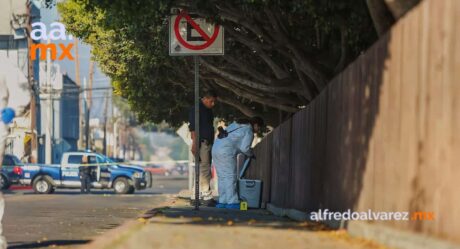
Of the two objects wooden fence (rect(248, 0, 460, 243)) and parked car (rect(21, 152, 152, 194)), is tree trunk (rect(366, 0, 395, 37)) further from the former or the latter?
parked car (rect(21, 152, 152, 194))

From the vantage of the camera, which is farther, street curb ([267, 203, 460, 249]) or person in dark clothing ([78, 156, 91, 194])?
person in dark clothing ([78, 156, 91, 194])

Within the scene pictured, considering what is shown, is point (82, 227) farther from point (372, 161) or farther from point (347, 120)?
point (372, 161)

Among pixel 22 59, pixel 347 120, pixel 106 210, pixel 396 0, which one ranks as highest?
pixel 22 59

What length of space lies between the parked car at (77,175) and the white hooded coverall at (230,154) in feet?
82.2

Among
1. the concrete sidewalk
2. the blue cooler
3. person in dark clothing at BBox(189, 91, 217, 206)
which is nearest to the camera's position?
the concrete sidewalk

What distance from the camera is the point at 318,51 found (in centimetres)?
1884

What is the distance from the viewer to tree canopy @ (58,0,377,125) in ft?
47.8

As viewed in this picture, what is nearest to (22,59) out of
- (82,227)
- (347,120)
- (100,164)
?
(100,164)

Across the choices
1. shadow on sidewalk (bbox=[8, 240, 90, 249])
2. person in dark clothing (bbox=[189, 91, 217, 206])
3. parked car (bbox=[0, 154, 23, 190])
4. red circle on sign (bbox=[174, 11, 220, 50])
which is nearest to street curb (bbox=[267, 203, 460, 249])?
shadow on sidewalk (bbox=[8, 240, 90, 249])

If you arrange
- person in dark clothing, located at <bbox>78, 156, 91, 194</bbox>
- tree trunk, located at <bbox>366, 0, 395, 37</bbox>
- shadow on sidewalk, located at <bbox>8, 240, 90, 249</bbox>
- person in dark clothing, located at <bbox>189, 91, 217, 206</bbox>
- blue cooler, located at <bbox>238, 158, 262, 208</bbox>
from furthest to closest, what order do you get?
1. person in dark clothing, located at <bbox>78, 156, 91, 194</bbox>
2. blue cooler, located at <bbox>238, 158, 262, 208</bbox>
3. person in dark clothing, located at <bbox>189, 91, 217, 206</bbox>
4. tree trunk, located at <bbox>366, 0, 395, 37</bbox>
5. shadow on sidewalk, located at <bbox>8, 240, 90, 249</bbox>

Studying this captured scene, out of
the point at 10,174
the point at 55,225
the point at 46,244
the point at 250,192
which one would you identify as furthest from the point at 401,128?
the point at 10,174

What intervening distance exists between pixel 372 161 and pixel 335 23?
5301mm

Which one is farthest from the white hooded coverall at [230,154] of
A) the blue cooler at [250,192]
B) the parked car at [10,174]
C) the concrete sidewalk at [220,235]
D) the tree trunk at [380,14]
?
the parked car at [10,174]

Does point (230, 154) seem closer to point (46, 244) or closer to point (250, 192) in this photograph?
point (250, 192)
